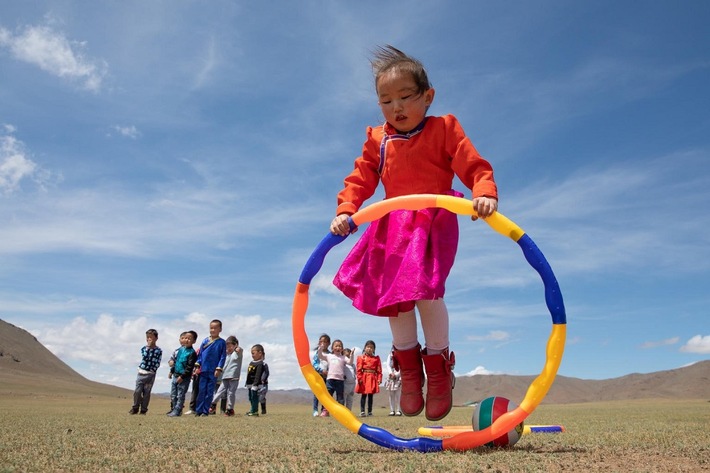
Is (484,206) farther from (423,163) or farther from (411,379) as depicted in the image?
(411,379)

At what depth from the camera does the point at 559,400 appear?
42.1 m

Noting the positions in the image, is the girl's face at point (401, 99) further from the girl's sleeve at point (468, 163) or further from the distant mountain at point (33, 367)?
the distant mountain at point (33, 367)

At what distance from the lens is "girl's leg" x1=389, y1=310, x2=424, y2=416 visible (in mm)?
3496

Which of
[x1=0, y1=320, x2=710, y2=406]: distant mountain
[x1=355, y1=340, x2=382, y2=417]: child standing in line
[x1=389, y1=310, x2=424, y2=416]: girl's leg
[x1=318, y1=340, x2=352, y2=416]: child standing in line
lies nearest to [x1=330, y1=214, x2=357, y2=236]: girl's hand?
[x1=389, y1=310, x2=424, y2=416]: girl's leg

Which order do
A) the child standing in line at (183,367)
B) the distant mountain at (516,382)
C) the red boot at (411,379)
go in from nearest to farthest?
the red boot at (411,379) < the child standing in line at (183,367) < the distant mountain at (516,382)

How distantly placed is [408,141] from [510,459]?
199cm

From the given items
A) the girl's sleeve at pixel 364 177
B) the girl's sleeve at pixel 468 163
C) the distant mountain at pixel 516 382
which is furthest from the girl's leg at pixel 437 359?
the distant mountain at pixel 516 382

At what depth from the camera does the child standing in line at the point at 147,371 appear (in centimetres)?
1027

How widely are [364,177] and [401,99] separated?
0.60 m

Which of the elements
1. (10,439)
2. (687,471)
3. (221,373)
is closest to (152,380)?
(221,373)

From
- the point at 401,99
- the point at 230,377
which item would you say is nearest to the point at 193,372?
the point at 230,377

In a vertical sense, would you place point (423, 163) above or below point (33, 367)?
below

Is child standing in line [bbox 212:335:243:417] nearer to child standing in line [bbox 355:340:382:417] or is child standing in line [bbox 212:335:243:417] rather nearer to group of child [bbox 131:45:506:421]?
child standing in line [bbox 355:340:382:417]

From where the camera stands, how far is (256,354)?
37.0 ft
